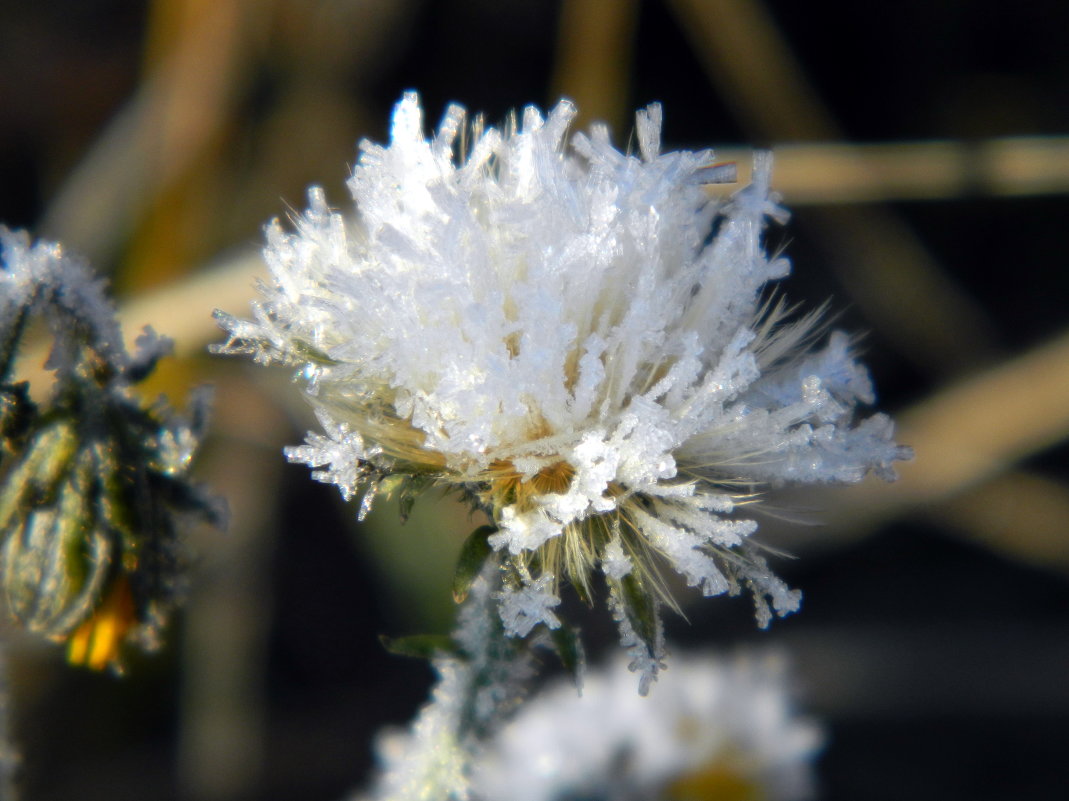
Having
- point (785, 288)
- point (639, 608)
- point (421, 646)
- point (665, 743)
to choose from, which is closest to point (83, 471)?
point (421, 646)

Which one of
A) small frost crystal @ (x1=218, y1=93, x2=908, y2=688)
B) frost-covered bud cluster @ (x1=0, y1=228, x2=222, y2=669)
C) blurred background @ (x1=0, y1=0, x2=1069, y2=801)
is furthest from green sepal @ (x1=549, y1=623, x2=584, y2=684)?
blurred background @ (x1=0, y1=0, x2=1069, y2=801)

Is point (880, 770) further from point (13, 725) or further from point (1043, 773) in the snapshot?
point (13, 725)

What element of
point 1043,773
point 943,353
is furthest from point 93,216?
point 1043,773

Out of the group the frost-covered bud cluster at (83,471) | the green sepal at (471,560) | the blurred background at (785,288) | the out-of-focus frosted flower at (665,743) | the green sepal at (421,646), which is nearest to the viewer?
the green sepal at (471,560)

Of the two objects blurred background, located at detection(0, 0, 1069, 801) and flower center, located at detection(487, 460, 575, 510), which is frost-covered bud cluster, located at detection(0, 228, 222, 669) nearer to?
flower center, located at detection(487, 460, 575, 510)

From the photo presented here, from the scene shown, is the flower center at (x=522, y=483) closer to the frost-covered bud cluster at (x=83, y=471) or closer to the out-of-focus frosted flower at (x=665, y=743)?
the frost-covered bud cluster at (x=83, y=471)

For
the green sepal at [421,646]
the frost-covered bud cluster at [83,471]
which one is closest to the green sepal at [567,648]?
the green sepal at [421,646]
